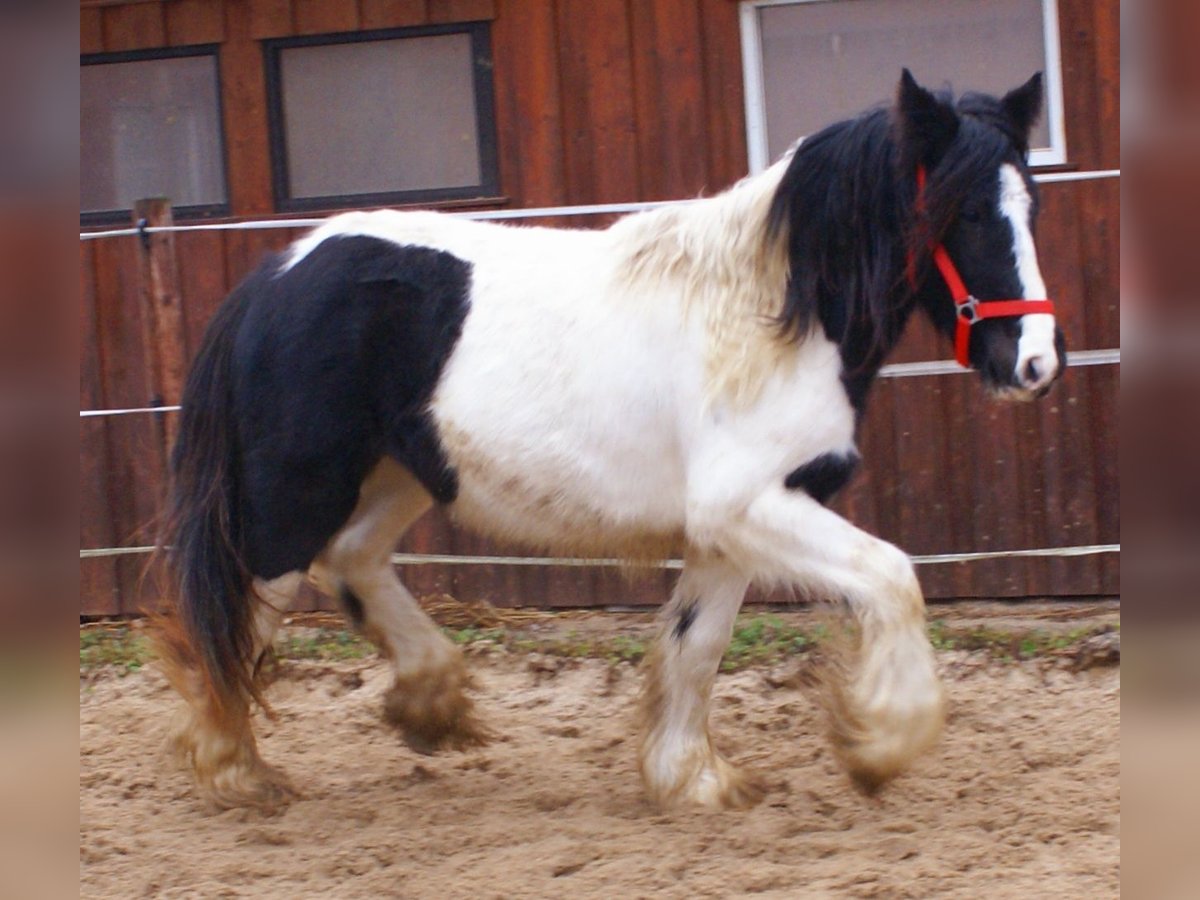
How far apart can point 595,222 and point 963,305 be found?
2.92m

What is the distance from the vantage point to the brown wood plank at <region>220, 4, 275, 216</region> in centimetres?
649

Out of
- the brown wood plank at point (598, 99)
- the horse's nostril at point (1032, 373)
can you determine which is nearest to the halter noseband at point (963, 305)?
the horse's nostril at point (1032, 373)

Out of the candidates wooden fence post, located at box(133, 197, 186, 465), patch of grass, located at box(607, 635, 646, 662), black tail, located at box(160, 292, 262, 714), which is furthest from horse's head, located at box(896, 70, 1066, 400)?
wooden fence post, located at box(133, 197, 186, 465)

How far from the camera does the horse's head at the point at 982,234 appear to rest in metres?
3.39

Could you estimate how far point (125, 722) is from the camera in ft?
17.0

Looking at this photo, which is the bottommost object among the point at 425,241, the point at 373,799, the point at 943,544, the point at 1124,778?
the point at 373,799

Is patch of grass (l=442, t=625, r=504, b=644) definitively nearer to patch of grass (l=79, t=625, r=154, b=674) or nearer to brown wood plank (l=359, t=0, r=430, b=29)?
patch of grass (l=79, t=625, r=154, b=674)

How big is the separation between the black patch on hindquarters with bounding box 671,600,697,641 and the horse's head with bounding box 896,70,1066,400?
1.08 metres

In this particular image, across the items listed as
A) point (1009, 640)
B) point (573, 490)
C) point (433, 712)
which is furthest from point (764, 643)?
point (573, 490)

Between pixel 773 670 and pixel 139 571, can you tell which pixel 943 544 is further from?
pixel 139 571

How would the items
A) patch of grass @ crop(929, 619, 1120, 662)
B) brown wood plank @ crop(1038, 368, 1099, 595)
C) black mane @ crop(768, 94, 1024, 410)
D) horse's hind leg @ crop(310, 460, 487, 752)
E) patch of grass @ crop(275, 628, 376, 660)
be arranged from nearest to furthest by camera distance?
1. black mane @ crop(768, 94, 1024, 410)
2. horse's hind leg @ crop(310, 460, 487, 752)
3. patch of grass @ crop(929, 619, 1120, 662)
4. patch of grass @ crop(275, 628, 376, 660)
5. brown wood plank @ crop(1038, 368, 1099, 595)

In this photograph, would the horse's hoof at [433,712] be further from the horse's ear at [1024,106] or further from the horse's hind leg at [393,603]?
the horse's ear at [1024,106]

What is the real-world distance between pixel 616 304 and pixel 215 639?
1.55 metres

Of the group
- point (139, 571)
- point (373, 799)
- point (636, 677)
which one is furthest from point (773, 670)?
point (139, 571)
